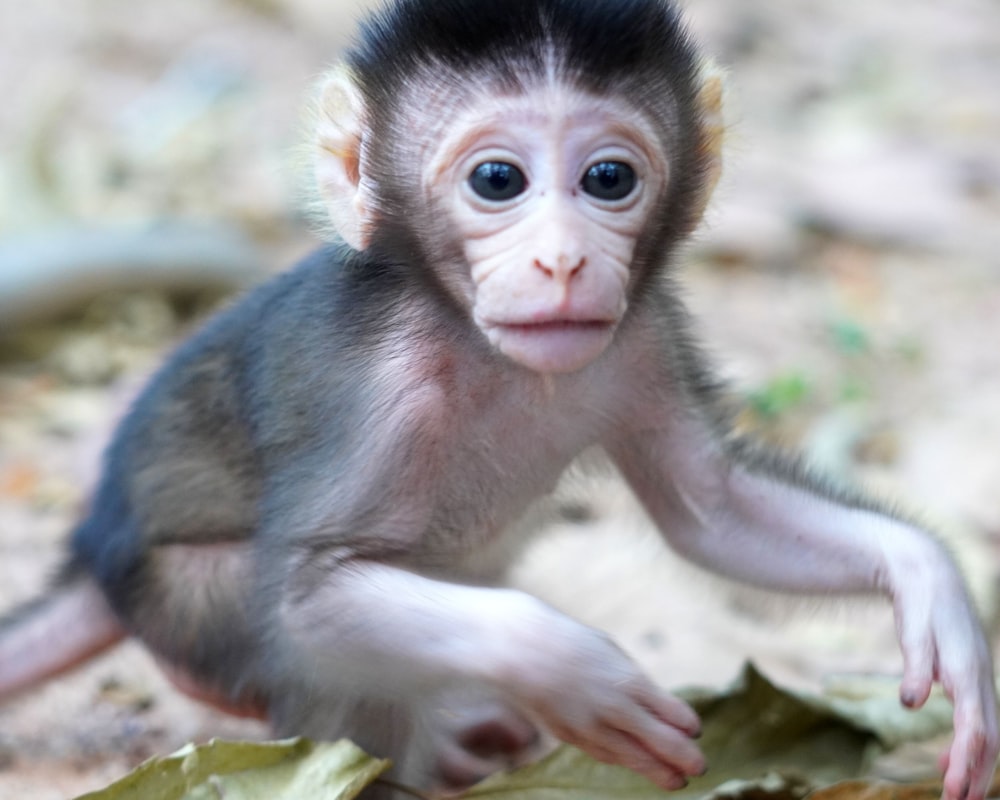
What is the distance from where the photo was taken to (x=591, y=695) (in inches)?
96.7

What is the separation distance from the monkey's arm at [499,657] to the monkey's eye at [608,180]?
0.77 m

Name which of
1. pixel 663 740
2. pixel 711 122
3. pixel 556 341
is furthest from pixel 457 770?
pixel 711 122

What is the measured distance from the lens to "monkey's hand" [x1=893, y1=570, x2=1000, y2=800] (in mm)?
2621

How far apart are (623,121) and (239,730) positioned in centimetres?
203

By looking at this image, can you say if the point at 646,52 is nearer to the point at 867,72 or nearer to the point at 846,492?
the point at 846,492

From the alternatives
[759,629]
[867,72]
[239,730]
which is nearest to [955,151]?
[867,72]

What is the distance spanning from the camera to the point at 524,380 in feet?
9.68

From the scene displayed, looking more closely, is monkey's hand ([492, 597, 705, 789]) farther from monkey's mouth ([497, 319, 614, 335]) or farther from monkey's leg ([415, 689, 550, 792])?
monkey's leg ([415, 689, 550, 792])

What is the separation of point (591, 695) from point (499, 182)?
3.15ft

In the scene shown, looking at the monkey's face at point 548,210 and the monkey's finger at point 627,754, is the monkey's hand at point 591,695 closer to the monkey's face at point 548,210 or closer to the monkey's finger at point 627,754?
the monkey's finger at point 627,754

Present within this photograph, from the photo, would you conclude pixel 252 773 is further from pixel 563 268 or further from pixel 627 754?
pixel 563 268

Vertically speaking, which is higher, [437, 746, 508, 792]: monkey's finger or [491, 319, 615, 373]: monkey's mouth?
[491, 319, 615, 373]: monkey's mouth

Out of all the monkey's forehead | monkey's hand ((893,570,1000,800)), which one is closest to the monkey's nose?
the monkey's forehead

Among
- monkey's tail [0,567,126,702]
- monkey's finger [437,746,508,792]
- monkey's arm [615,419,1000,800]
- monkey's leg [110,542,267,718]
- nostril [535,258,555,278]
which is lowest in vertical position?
monkey's finger [437,746,508,792]
